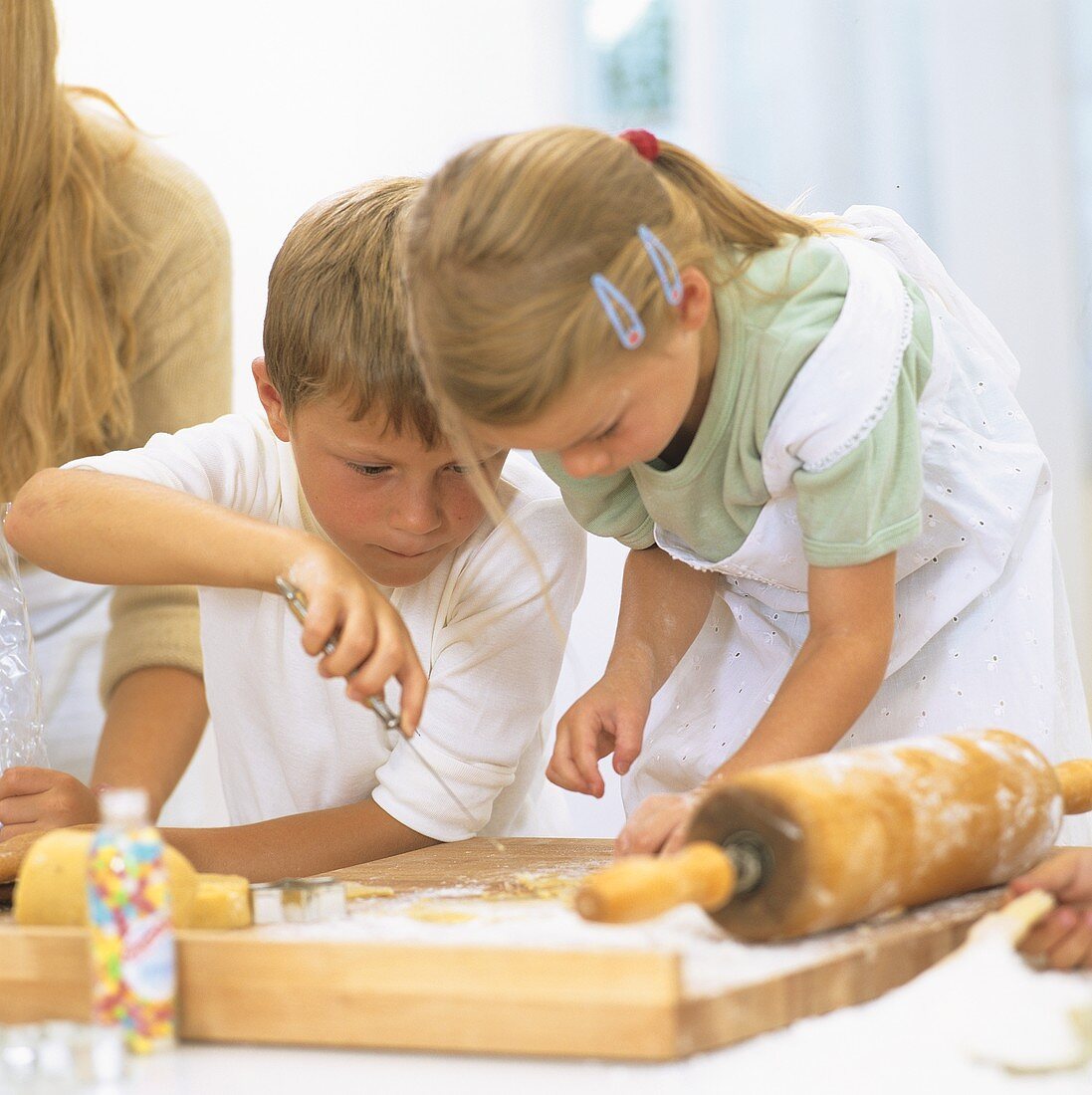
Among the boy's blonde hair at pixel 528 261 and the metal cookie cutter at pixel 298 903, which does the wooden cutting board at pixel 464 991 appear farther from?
the boy's blonde hair at pixel 528 261

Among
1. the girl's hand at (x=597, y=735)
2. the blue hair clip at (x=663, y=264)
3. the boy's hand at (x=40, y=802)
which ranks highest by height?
the blue hair clip at (x=663, y=264)

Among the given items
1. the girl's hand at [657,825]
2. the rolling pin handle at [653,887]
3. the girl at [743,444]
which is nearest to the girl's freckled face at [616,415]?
the girl at [743,444]

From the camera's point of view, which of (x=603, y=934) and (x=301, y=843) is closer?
(x=603, y=934)

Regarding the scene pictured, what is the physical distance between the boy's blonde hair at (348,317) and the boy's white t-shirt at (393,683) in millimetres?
156

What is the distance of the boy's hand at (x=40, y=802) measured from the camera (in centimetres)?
114

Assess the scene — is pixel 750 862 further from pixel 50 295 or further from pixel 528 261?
pixel 50 295

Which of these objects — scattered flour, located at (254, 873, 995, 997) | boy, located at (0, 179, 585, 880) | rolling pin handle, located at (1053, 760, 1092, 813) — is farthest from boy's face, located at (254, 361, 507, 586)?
rolling pin handle, located at (1053, 760, 1092, 813)

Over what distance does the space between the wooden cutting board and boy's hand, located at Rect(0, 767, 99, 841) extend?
40 cm

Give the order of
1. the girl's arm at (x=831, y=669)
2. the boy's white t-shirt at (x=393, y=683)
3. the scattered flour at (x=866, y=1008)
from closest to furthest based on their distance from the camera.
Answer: the scattered flour at (x=866, y=1008) < the girl's arm at (x=831, y=669) < the boy's white t-shirt at (x=393, y=683)

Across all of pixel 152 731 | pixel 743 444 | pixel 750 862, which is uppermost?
pixel 743 444

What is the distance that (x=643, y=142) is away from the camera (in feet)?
3.37

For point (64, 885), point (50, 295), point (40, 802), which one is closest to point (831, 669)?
point (64, 885)

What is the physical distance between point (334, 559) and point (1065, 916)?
51cm

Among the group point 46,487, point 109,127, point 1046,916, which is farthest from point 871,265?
point 109,127
